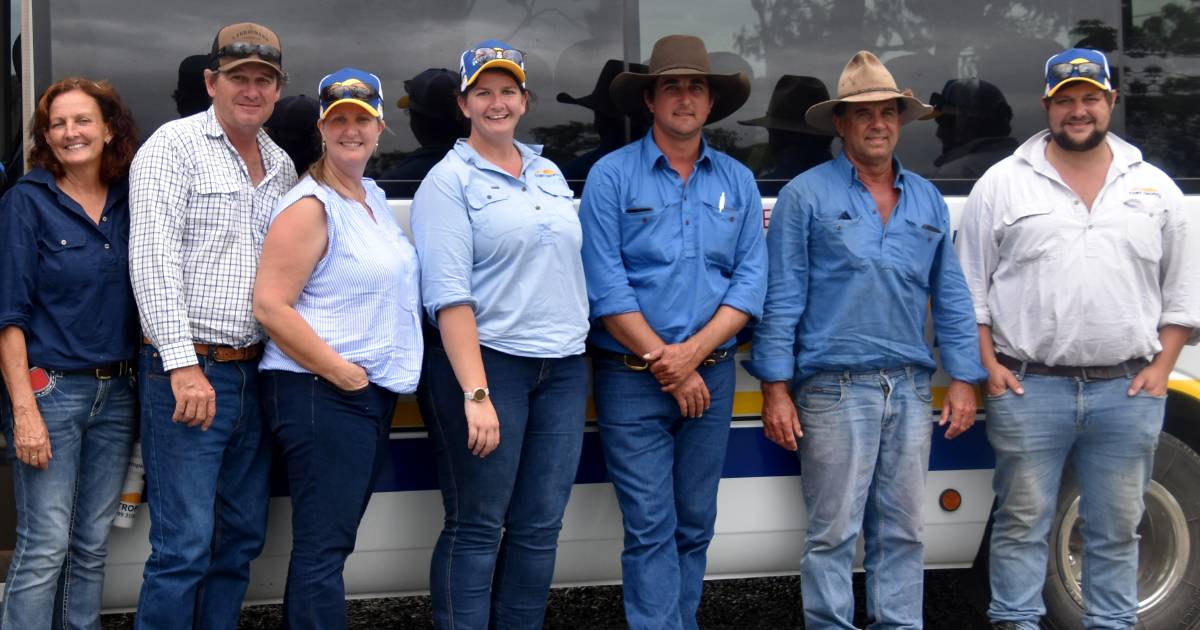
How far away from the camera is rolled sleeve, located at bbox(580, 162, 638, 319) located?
11.1 ft

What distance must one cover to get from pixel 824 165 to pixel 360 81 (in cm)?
145

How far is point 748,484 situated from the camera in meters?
3.93

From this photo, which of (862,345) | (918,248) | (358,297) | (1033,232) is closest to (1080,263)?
(1033,232)

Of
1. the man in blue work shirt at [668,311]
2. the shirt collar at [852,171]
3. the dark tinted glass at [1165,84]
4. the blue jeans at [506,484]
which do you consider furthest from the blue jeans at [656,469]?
the dark tinted glass at [1165,84]

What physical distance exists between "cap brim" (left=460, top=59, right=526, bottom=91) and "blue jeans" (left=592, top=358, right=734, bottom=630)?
0.88 metres

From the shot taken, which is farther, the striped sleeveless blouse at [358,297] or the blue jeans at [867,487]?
the blue jeans at [867,487]

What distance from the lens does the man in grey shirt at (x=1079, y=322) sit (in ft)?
11.8

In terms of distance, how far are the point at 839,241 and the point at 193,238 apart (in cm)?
185

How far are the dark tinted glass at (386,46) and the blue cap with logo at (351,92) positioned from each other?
0.47 metres

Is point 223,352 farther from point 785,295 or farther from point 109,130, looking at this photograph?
point 785,295

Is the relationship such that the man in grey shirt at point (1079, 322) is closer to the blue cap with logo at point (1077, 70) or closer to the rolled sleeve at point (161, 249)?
the blue cap with logo at point (1077, 70)

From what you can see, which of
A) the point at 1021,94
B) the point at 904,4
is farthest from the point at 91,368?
the point at 1021,94

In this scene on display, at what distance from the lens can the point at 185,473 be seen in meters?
3.11

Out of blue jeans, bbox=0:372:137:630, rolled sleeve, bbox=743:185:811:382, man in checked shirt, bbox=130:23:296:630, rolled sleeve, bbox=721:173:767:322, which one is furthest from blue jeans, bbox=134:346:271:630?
rolled sleeve, bbox=743:185:811:382
